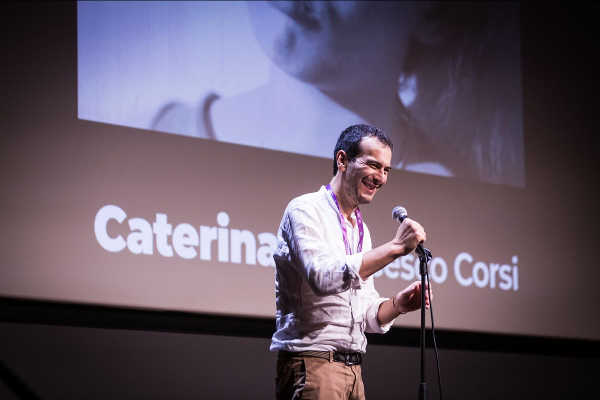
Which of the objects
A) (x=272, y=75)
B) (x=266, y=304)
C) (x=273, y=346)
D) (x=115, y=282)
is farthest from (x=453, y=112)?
(x=273, y=346)

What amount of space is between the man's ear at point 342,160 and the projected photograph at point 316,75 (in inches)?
52.0

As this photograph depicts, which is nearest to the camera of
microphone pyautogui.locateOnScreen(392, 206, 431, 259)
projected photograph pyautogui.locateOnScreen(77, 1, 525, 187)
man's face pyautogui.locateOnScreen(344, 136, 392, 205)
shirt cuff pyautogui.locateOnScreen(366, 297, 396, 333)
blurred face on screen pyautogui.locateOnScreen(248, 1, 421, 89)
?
microphone pyautogui.locateOnScreen(392, 206, 431, 259)

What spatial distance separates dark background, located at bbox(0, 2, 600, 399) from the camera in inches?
Result: 126

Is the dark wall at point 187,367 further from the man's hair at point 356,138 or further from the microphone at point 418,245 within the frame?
the microphone at point 418,245

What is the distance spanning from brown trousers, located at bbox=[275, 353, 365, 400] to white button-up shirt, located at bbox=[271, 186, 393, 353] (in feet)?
0.15

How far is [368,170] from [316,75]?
1.80 meters

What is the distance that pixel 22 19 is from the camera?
321 centimetres

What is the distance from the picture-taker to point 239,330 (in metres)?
3.82

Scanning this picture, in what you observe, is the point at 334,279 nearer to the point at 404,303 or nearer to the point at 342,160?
the point at 404,303

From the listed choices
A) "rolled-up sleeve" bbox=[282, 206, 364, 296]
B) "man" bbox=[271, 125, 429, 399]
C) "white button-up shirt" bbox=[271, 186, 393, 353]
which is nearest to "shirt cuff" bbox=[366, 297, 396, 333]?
"man" bbox=[271, 125, 429, 399]

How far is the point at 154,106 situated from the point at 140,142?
204mm

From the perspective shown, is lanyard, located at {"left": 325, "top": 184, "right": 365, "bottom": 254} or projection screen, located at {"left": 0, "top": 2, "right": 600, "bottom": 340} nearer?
lanyard, located at {"left": 325, "top": 184, "right": 365, "bottom": 254}

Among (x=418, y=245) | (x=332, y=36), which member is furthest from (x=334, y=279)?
(x=332, y=36)

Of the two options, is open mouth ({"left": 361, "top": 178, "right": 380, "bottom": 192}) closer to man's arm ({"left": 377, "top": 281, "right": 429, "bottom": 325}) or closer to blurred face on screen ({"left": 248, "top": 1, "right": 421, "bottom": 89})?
man's arm ({"left": 377, "top": 281, "right": 429, "bottom": 325})
